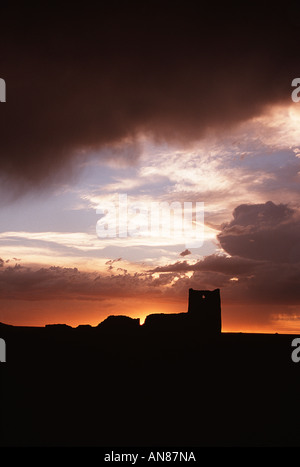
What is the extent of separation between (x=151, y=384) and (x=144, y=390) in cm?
87

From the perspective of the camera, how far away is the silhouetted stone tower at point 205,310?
48.8 metres

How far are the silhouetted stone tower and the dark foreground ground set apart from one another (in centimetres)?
141

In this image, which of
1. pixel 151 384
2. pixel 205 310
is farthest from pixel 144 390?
pixel 205 310

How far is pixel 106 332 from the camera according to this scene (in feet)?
155

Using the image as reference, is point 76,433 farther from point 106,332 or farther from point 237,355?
point 237,355

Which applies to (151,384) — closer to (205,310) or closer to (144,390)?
(144,390)

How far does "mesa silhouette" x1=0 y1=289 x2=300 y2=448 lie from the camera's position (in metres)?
40.6

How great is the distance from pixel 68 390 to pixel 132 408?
5.97m

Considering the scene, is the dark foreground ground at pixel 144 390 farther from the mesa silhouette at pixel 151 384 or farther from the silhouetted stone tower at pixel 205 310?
the silhouetted stone tower at pixel 205 310

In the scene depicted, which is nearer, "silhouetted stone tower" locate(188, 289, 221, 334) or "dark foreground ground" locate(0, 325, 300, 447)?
"dark foreground ground" locate(0, 325, 300, 447)

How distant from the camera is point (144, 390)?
146 ft

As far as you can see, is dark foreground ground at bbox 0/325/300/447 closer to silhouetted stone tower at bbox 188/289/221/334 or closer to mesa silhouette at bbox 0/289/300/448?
mesa silhouette at bbox 0/289/300/448

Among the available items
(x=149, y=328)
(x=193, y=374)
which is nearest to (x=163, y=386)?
(x=193, y=374)

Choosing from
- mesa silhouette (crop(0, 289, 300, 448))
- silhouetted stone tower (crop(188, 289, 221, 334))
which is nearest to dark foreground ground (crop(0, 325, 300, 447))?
mesa silhouette (crop(0, 289, 300, 448))
